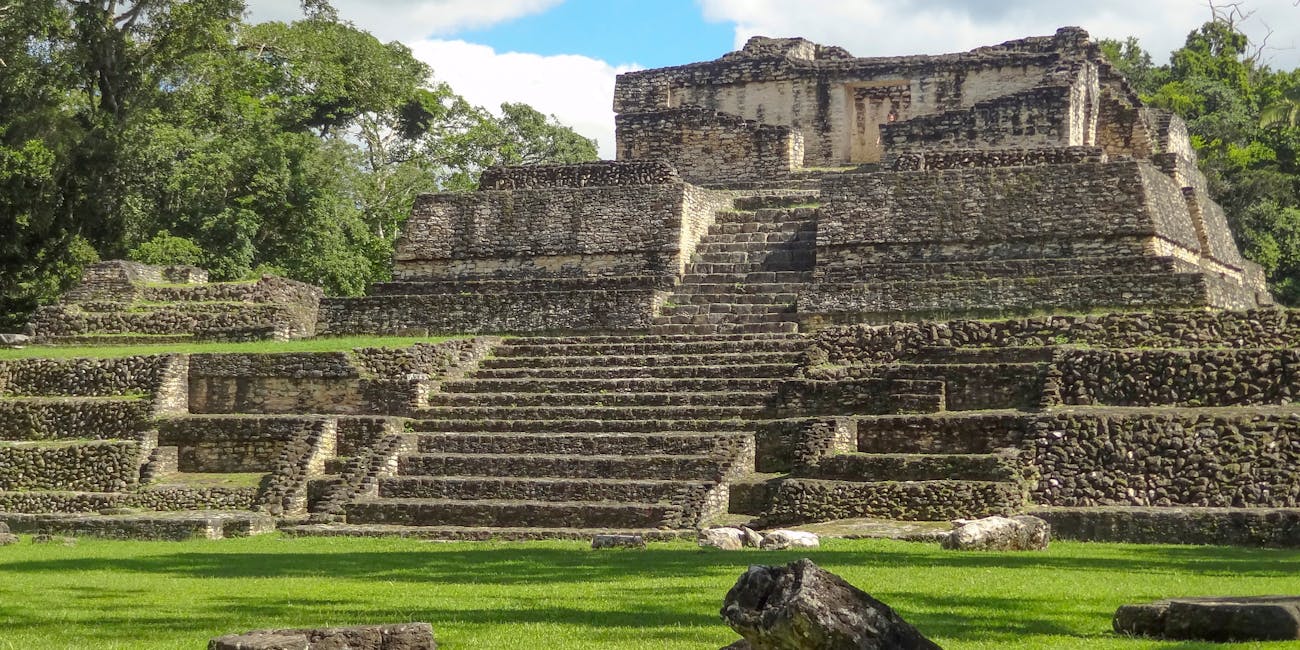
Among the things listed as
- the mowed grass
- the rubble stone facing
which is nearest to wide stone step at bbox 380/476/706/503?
the mowed grass

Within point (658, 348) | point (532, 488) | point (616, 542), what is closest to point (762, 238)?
point (658, 348)

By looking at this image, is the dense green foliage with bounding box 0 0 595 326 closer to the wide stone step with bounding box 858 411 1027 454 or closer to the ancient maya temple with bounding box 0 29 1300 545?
the ancient maya temple with bounding box 0 29 1300 545

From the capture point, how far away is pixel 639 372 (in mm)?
20391

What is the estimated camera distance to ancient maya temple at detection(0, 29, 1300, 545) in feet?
53.4

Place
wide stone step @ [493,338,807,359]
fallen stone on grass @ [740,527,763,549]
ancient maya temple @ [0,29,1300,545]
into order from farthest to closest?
wide stone step @ [493,338,807,359] < ancient maya temple @ [0,29,1300,545] < fallen stone on grass @ [740,527,763,549]

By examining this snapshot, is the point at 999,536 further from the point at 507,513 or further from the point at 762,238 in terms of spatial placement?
the point at 762,238

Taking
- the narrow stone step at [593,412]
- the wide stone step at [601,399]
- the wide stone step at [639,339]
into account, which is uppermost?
the wide stone step at [639,339]

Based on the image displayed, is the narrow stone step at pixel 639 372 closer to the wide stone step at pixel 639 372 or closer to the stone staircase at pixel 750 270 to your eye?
the wide stone step at pixel 639 372

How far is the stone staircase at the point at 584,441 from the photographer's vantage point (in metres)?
16.8

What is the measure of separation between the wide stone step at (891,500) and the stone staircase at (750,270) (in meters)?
5.42

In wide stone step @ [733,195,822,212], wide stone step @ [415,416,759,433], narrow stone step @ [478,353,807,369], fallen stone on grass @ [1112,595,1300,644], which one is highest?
wide stone step @ [733,195,822,212]

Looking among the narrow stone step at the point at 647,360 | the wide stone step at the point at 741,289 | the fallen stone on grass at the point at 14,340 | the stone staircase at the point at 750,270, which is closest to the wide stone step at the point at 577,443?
the narrow stone step at the point at 647,360

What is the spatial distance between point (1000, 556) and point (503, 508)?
5.96m

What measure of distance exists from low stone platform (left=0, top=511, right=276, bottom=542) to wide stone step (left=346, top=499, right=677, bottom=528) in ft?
3.52
